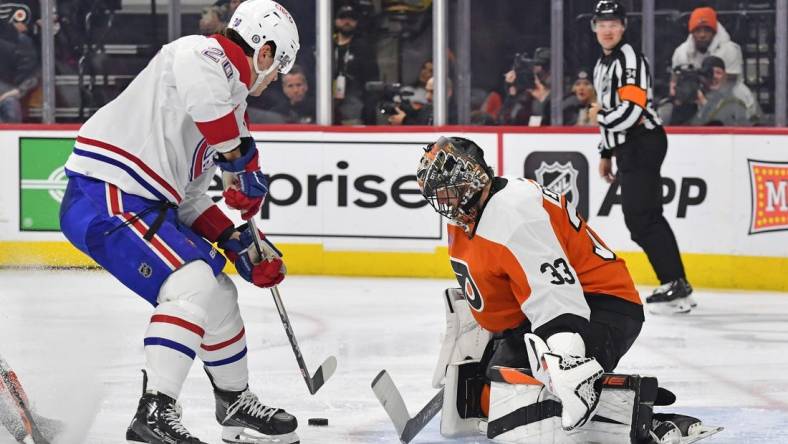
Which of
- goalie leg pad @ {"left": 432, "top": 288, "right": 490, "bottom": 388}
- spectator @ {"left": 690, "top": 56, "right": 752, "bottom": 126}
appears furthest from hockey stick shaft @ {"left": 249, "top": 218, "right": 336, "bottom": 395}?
spectator @ {"left": 690, "top": 56, "right": 752, "bottom": 126}

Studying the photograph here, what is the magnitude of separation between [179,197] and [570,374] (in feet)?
3.42

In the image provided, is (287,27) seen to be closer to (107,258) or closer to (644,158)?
(107,258)

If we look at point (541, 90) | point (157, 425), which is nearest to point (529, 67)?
point (541, 90)

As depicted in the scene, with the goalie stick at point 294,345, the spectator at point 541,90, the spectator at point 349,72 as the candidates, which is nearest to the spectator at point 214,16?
the spectator at point 349,72

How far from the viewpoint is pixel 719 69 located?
6.96 m

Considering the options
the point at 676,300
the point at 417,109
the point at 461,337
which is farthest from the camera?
the point at 417,109

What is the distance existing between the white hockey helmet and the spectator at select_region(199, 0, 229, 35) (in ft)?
14.2

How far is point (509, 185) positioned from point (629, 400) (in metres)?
0.53

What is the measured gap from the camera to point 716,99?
22.8 ft

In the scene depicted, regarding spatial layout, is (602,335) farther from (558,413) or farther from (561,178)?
(561,178)

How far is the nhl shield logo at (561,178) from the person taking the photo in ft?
21.9

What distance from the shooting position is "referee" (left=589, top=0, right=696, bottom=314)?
572 cm

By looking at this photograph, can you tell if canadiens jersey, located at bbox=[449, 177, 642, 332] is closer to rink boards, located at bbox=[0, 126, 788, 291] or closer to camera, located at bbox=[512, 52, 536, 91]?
rink boards, located at bbox=[0, 126, 788, 291]

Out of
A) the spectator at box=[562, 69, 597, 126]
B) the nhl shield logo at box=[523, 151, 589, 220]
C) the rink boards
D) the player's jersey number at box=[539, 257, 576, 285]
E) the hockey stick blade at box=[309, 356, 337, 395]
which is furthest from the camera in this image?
the spectator at box=[562, 69, 597, 126]
